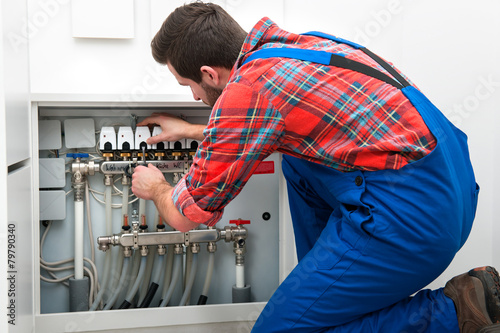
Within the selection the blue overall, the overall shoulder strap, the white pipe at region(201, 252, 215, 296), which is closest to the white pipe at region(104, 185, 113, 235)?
the white pipe at region(201, 252, 215, 296)

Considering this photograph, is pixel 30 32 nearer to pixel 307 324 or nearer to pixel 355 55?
pixel 355 55

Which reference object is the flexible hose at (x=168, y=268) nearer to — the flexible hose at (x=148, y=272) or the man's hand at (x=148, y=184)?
the flexible hose at (x=148, y=272)

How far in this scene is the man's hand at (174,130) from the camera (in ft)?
4.80

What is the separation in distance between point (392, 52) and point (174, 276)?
1.00 metres

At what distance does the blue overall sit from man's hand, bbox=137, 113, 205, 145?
45cm

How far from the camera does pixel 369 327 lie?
1108 millimetres

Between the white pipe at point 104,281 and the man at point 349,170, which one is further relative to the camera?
the white pipe at point 104,281

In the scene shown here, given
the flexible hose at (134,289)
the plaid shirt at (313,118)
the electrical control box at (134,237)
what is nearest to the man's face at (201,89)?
the plaid shirt at (313,118)

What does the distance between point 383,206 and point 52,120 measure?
41.8 inches

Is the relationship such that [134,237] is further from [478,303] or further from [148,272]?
[478,303]

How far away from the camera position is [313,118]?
103cm

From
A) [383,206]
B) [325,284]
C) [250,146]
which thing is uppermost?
[250,146]

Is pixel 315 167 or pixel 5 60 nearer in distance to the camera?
pixel 5 60

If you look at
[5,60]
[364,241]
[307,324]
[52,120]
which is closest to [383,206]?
[364,241]
